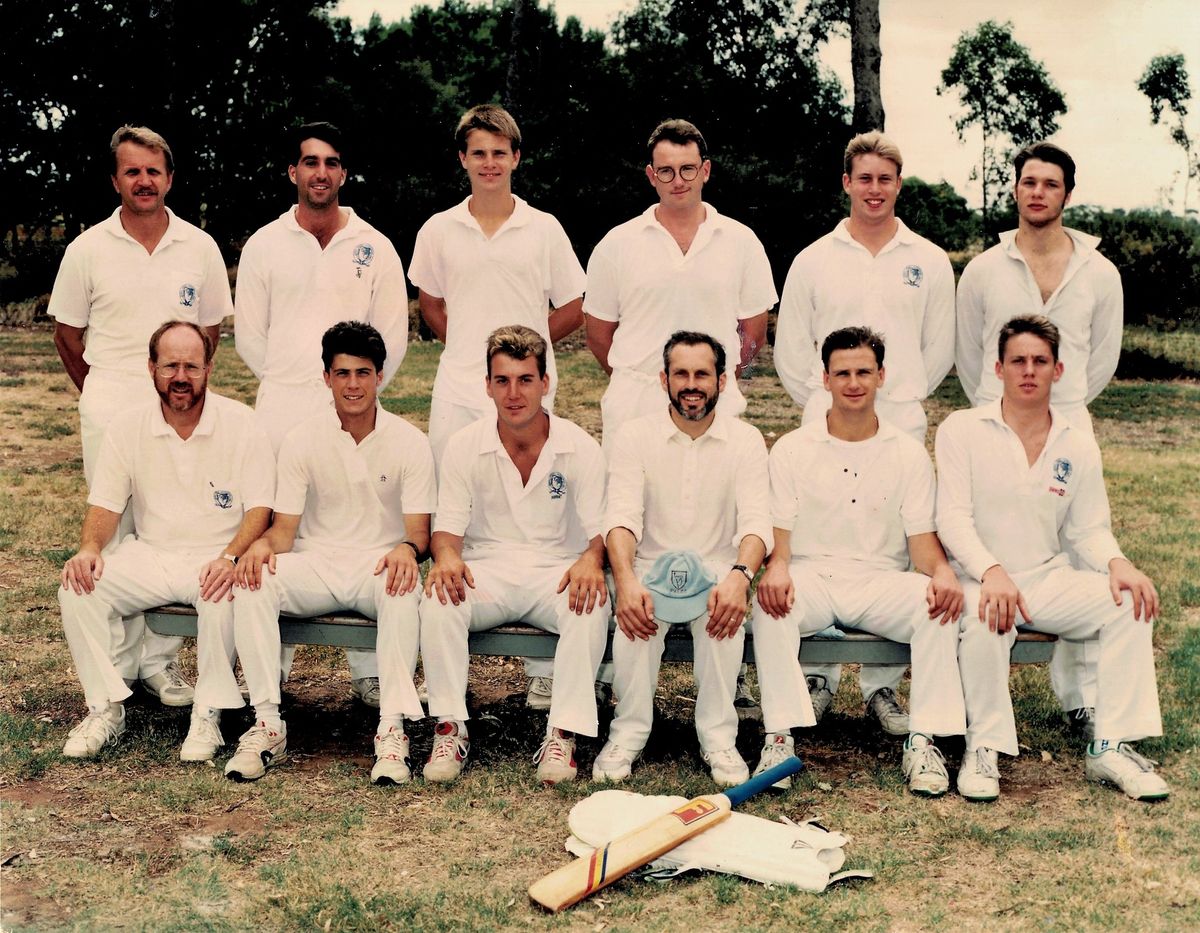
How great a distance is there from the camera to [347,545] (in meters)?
5.52

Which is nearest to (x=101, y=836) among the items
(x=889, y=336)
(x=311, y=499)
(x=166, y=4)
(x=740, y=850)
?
(x=311, y=499)

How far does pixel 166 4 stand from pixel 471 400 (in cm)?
1662

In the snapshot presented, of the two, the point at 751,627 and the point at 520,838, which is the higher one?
the point at 751,627

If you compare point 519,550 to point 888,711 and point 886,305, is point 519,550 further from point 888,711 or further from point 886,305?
point 886,305

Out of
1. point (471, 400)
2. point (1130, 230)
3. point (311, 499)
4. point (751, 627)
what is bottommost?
point (751, 627)

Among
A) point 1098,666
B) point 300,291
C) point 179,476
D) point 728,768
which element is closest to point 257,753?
point 179,476

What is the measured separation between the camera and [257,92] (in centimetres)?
2202

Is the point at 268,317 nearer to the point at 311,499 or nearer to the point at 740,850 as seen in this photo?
the point at 311,499

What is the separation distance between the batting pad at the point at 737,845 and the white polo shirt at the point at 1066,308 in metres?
2.33

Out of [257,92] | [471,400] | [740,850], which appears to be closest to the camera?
[740,850]

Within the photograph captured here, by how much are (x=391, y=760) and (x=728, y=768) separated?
126 cm

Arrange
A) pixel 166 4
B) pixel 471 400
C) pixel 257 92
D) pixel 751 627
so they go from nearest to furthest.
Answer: pixel 751 627, pixel 471 400, pixel 166 4, pixel 257 92

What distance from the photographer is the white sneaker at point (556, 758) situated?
16.4 feet

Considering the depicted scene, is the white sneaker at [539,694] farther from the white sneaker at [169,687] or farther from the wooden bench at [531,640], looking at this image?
the white sneaker at [169,687]
